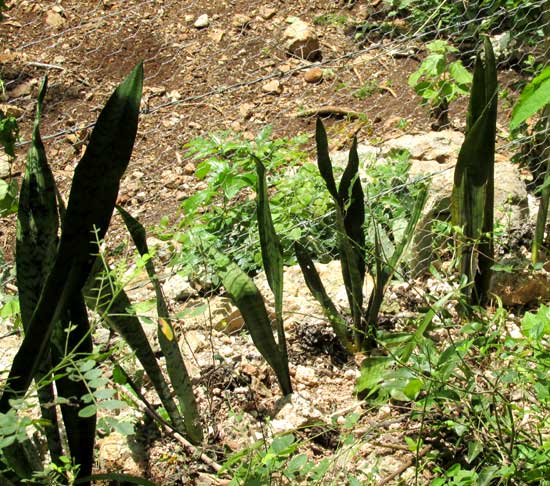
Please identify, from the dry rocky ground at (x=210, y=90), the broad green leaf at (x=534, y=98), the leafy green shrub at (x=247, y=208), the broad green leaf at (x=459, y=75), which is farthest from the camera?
the broad green leaf at (x=459, y=75)

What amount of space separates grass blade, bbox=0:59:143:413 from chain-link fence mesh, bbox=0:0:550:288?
6.82ft

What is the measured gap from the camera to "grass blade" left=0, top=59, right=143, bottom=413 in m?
1.53

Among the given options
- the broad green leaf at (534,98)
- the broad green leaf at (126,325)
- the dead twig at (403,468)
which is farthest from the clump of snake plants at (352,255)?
the broad green leaf at (534,98)

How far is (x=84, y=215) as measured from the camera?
157cm

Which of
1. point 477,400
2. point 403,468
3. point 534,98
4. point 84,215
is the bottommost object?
point 403,468

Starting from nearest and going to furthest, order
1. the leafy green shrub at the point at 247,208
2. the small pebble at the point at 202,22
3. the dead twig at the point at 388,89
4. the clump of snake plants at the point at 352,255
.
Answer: the clump of snake plants at the point at 352,255 → the leafy green shrub at the point at 247,208 → the dead twig at the point at 388,89 → the small pebble at the point at 202,22

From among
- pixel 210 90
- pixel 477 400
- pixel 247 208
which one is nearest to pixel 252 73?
pixel 210 90

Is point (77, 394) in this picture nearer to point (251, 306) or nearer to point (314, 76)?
point (251, 306)

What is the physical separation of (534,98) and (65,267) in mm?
922

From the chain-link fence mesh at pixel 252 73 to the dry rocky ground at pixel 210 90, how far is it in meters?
0.01

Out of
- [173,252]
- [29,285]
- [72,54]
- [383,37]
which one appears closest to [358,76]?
[383,37]

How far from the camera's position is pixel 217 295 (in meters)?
3.17

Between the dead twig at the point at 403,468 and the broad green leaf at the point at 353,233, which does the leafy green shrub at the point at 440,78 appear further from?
the dead twig at the point at 403,468

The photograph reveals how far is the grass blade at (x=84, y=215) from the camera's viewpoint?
1.53 metres
